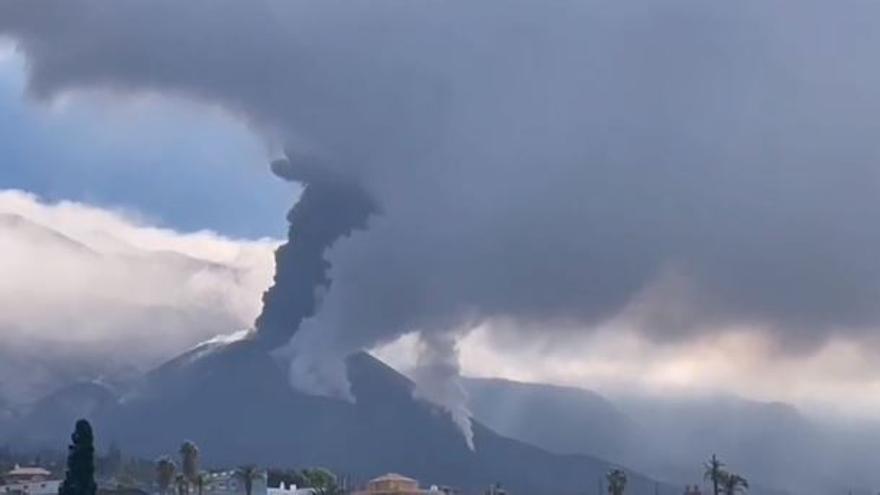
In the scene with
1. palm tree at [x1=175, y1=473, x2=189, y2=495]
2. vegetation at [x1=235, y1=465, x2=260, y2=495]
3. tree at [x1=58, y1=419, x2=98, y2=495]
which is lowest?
tree at [x1=58, y1=419, x2=98, y2=495]

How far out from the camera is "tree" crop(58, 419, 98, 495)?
109m

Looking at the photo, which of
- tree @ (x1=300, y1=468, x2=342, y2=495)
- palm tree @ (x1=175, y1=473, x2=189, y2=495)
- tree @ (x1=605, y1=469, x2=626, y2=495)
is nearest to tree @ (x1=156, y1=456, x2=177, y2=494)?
palm tree @ (x1=175, y1=473, x2=189, y2=495)

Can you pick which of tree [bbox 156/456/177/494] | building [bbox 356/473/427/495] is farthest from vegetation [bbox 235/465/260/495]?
building [bbox 356/473/427/495]

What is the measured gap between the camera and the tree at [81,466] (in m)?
109

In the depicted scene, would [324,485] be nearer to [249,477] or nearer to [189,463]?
[249,477]

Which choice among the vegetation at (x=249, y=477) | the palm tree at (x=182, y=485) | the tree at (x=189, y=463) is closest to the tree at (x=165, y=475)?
the palm tree at (x=182, y=485)

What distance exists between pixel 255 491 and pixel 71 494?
287 feet

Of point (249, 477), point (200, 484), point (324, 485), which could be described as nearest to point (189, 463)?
point (200, 484)

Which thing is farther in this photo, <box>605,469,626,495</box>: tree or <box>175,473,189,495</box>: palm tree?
<box>605,469,626,495</box>: tree

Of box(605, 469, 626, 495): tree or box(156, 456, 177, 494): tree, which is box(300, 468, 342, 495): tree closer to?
box(156, 456, 177, 494): tree

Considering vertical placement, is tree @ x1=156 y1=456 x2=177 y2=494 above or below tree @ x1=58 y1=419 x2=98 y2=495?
above

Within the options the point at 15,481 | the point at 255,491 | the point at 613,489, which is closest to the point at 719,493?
the point at 613,489

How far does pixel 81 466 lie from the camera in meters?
110

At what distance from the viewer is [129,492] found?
17462 centimetres
